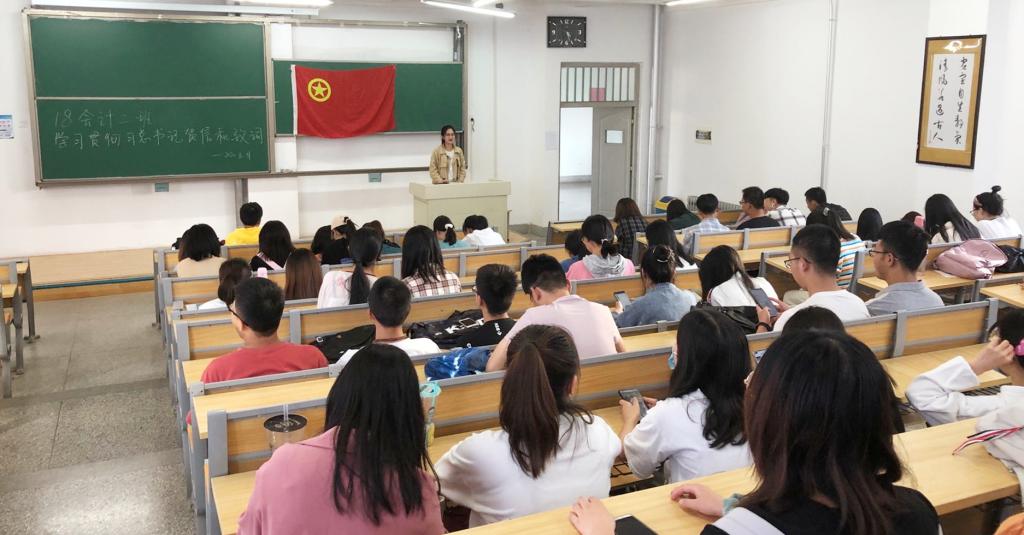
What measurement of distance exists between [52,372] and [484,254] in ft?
10.3

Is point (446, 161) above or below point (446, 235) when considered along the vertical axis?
above

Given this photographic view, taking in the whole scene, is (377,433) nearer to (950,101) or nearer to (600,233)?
(600,233)

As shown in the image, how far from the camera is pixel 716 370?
254cm

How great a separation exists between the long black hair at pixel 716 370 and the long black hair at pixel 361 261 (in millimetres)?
2390

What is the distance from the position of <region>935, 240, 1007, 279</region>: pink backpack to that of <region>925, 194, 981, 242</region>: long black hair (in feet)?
1.77

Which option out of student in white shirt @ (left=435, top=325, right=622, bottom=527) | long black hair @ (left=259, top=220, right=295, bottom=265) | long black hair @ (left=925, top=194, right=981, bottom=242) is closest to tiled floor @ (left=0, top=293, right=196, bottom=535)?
long black hair @ (left=259, top=220, right=295, bottom=265)

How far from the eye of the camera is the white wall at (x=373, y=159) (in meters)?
8.77

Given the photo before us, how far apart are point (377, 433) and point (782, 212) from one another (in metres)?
6.45

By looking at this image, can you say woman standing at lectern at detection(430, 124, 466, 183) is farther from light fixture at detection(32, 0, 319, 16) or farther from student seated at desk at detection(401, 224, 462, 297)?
student seated at desk at detection(401, 224, 462, 297)

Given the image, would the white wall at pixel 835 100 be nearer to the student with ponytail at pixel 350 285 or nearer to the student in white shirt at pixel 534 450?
the student with ponytail at pixel 350 285

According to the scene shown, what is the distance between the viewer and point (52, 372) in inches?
235

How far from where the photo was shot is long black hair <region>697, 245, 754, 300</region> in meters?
4.23

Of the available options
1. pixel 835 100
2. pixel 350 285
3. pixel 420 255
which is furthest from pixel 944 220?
pixel 350 285

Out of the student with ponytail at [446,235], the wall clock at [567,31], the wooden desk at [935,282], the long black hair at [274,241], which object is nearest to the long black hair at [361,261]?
the long black hair at [274,241]
